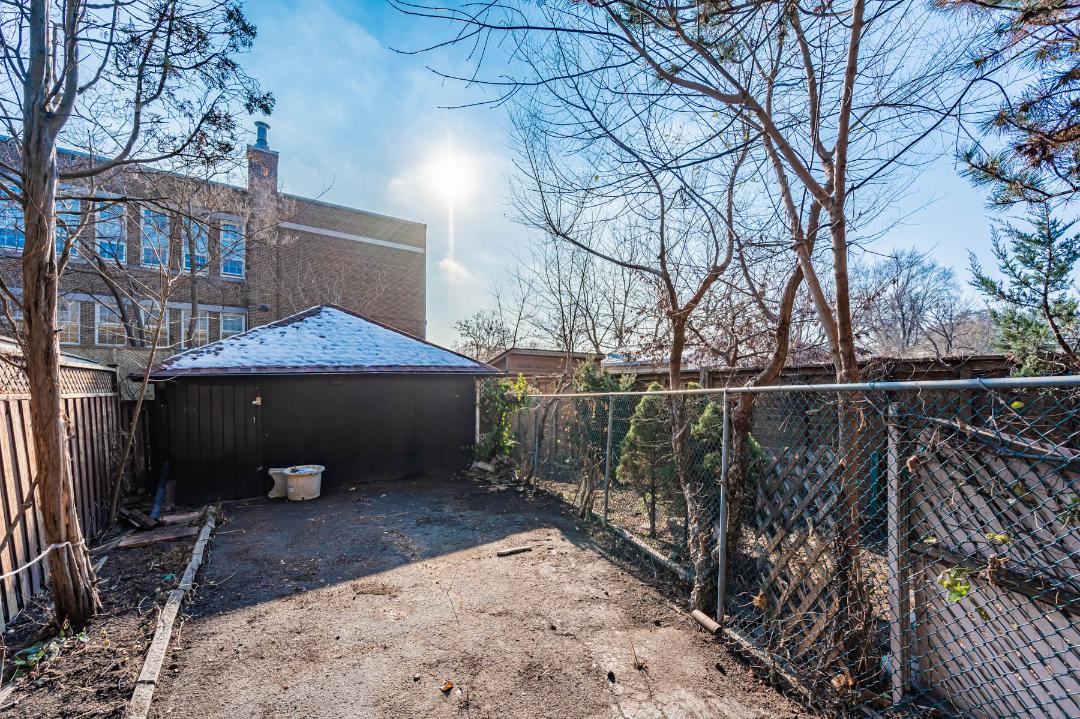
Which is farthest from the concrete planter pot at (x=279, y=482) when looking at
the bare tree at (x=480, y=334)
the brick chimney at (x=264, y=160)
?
the bare tree at (x=480, y=334)

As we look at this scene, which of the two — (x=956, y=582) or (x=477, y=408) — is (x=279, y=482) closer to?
(x=477, y=408)

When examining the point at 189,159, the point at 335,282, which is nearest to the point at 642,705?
the point at 189,159

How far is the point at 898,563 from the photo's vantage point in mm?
2262

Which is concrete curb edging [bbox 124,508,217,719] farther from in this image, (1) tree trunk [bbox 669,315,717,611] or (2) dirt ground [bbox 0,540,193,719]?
(1) tree trunk [bbox 669,315,717,611]

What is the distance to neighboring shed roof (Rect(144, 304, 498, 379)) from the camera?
7.41 m

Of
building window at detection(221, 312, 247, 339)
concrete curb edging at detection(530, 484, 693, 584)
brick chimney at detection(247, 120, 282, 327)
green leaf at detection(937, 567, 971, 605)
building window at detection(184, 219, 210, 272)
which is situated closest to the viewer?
green leaf at detection(937, 567, 971, 605)

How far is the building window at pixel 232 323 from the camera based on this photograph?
53.2 ft

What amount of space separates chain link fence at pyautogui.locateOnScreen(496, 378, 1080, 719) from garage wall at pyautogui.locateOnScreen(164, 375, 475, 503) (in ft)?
20.3

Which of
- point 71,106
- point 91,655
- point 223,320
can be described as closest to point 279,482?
point 91,655

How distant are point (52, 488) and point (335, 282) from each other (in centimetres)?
1672

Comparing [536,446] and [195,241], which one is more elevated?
[195,241]

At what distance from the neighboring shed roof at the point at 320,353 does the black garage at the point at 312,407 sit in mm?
20

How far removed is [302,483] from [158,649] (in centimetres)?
457

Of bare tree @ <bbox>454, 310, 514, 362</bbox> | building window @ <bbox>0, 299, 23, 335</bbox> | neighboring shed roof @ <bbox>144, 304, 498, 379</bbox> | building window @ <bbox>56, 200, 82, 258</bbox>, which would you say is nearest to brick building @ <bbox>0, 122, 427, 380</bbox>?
building window @ <bbox>56, 200, 82, 258</bbox>
